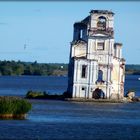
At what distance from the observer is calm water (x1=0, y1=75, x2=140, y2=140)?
195 ft

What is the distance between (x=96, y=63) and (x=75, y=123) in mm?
33831

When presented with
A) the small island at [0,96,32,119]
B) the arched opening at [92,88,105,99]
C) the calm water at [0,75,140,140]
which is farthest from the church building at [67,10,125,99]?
the small island at [0,96,32,119]

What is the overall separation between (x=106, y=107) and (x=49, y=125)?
27521 millimetres

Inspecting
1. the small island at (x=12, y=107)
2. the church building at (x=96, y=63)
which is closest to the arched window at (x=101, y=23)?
the church building at (x=96, y=63)

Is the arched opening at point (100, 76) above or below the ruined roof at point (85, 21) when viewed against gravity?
below

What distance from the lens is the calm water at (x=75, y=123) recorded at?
5956 cm

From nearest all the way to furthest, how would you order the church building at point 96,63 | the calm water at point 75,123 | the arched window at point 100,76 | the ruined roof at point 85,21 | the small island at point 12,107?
1. the calm water at point 75,123
2. the small island at point 12,107
3. the church building at point 96,63
4. the arched window at point 100,76
5. the ruined roof at point 85,21

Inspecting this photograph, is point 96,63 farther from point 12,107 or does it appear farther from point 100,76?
point 12,107

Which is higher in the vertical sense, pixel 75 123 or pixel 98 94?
pixel 98 94

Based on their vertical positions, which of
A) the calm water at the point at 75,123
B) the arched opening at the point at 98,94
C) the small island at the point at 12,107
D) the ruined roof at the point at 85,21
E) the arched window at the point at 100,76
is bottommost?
the calm water at the point at 75,123

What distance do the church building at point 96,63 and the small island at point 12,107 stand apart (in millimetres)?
33879

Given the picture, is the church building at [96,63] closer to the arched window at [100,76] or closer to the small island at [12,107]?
the arched window at [100,76]

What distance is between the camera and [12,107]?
6669cm

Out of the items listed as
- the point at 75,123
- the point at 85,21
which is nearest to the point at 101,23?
the point at 85,21
